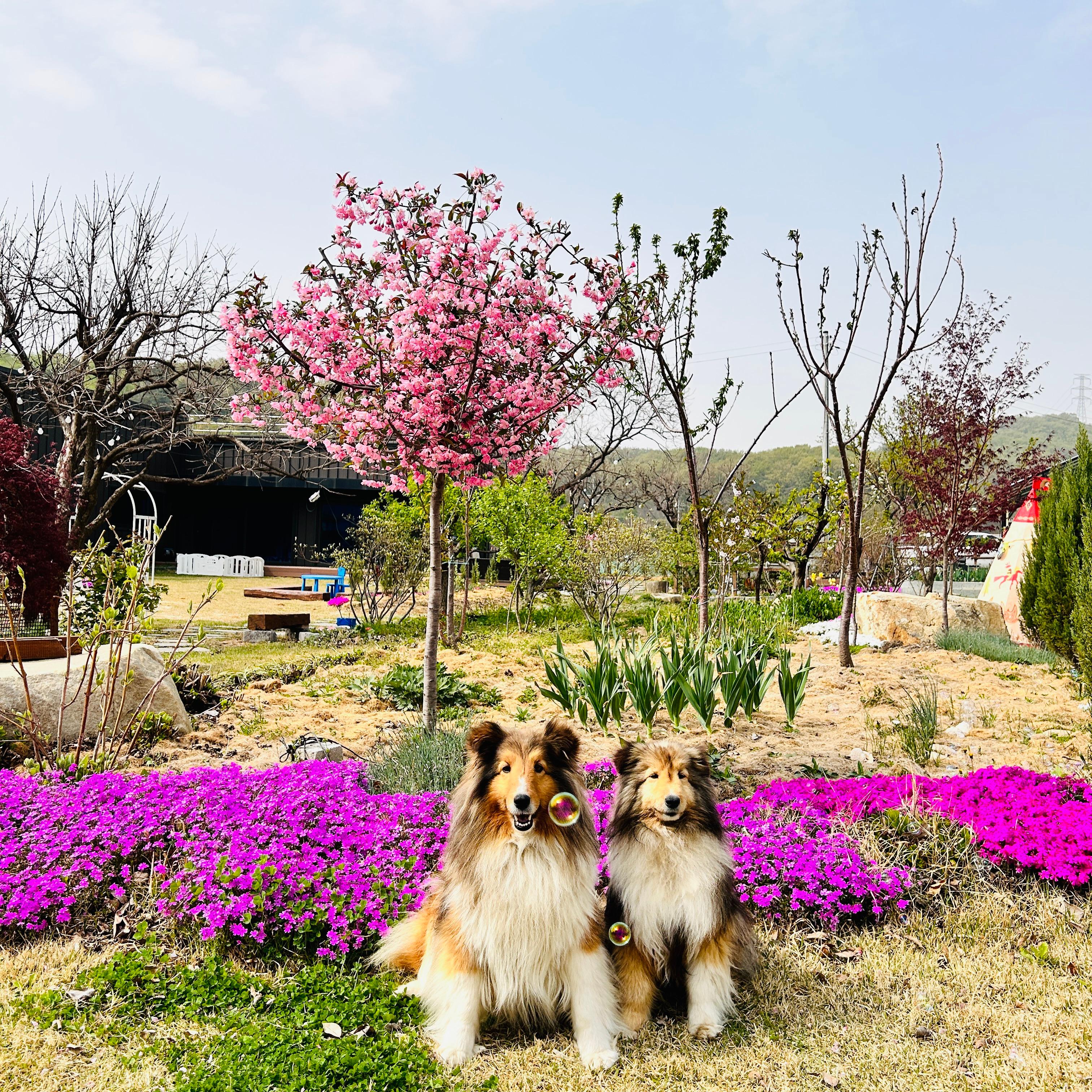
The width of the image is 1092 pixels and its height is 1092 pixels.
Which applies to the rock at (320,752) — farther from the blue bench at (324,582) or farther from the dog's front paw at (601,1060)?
the blue bench at (324,582)

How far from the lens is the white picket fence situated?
95.6 feet

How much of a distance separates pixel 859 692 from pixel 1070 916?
15.5ft

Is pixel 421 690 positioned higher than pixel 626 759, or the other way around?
pixel 626 759

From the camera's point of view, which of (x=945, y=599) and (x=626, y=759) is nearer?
(x=626, y=759)

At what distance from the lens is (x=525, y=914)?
2551 millimetres

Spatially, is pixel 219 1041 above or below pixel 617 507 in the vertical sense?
below

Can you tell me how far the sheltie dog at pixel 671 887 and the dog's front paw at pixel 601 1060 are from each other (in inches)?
4.4

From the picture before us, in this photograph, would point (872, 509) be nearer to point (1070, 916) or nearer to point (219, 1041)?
point (1070, 916)

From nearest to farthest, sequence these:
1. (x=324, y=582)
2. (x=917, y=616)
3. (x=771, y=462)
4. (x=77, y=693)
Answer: (x=77, y=693) < (x=917, y=616) < (x=324, y=582) < (x=771, y=462)

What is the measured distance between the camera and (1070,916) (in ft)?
12.3

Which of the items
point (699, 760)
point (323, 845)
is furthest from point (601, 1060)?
point (323, 845)

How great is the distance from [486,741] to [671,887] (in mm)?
746

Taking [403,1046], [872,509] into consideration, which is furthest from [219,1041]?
[872,509]

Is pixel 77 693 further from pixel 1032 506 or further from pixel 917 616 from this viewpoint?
pixel 1032 506
